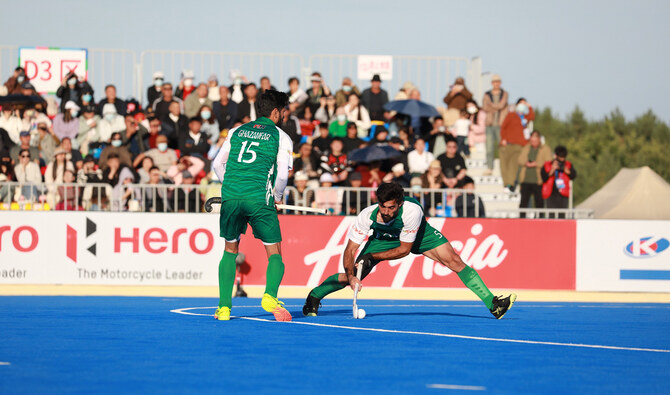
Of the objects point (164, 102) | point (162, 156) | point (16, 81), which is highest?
point (16, 81)

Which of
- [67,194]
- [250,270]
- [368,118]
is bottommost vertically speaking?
[250,270]

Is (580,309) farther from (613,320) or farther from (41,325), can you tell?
(41,325)

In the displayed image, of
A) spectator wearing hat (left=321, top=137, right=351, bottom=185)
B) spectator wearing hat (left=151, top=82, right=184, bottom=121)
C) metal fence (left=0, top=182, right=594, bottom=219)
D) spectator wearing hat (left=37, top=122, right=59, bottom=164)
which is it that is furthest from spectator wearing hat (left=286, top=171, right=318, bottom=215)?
spectator wearing hat (left=37, top=122, right=59, bottom=164)

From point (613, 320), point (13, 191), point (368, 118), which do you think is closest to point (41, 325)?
point (613, 320)

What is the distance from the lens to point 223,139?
928 inches

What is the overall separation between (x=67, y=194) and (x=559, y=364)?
50.3ft

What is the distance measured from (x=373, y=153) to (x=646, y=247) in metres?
5.94

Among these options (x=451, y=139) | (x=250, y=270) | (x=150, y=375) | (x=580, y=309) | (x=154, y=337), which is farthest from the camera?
(x=451, y=139)

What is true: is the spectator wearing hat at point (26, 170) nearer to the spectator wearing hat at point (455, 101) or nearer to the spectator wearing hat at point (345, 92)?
the spectator wearing hat at point (345, 92)

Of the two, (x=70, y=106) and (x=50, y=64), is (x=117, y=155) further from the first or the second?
(x=50, y=64)

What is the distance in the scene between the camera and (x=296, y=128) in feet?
78.8

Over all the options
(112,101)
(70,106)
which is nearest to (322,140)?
(112,101)

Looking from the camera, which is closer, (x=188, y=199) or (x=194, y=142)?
(x=188, y=199)

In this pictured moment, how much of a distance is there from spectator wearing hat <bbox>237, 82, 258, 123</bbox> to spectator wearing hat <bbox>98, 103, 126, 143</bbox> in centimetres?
270
